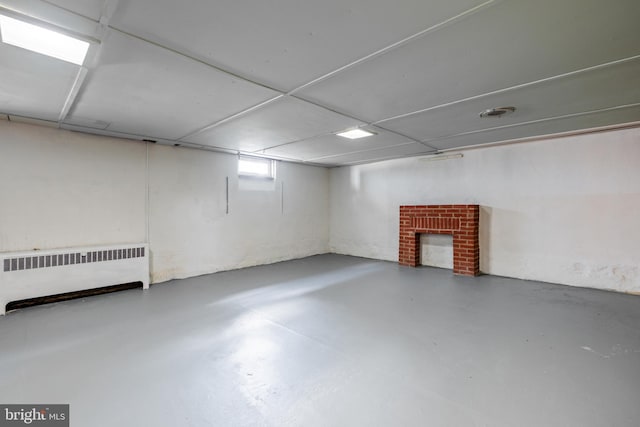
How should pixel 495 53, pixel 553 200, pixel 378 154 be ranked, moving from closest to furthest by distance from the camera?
pixel 495 53, pixel 553 200, pixel 378 154

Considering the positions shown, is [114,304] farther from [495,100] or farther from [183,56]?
[495,100]

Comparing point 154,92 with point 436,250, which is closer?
point 154,92

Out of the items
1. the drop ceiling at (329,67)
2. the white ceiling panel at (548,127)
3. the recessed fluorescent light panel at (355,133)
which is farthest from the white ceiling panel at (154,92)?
the white ceiling panel at (548,127)

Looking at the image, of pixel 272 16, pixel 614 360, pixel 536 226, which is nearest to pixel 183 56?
pixel 272 16

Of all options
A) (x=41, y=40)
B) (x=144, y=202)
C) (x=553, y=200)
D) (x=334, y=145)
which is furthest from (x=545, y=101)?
(x=144, y=202)

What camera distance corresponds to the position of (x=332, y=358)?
7.17 ft

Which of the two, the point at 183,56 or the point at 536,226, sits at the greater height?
the point at 183,56

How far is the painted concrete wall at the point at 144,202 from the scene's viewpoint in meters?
3.38

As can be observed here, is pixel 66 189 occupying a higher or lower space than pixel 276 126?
lower

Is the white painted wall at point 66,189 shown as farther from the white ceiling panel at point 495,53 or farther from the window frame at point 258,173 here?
the white ceiling panel at point 495,53

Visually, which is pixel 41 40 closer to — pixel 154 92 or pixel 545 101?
pixel 154 92

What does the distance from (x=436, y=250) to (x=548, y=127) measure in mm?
2665

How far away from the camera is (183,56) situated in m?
1.92

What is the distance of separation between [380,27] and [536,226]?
430 cm
